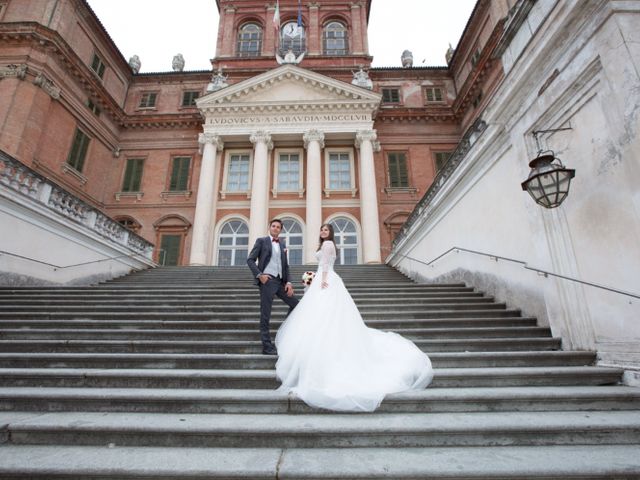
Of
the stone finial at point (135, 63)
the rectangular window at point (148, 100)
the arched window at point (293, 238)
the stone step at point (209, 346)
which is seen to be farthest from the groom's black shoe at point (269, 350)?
the stone finial at point (135, 63)

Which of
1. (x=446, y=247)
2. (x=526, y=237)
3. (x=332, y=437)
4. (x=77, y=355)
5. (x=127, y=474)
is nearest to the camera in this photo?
(x=127, y=474)

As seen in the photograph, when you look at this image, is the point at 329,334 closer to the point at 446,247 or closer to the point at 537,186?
the point at 537,186

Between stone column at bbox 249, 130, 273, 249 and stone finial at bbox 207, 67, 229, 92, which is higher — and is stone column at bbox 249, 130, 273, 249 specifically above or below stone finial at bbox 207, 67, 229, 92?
below

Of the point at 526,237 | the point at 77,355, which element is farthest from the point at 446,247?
the point at 77,355

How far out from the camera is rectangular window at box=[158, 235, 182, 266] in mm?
17766

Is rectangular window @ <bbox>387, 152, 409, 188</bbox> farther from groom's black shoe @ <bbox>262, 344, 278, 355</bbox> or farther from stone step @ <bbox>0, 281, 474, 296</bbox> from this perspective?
groom's black shoe @ <bbox>262, 344, 278, 355</bbox>

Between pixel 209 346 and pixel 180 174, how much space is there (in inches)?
695

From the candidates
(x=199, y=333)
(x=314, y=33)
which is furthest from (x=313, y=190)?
(x=314, y=33)

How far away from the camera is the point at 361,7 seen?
24781 mm

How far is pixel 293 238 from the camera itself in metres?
18.3

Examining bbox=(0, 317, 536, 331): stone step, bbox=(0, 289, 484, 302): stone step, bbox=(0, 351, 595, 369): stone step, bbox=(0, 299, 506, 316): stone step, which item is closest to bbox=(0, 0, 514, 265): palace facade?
bbox=(0, 289, 484, 302): stone step

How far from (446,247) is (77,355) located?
801cm

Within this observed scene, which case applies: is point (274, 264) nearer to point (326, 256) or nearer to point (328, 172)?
point (326, 256)

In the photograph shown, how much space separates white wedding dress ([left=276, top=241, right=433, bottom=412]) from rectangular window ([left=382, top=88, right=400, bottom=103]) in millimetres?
21372
